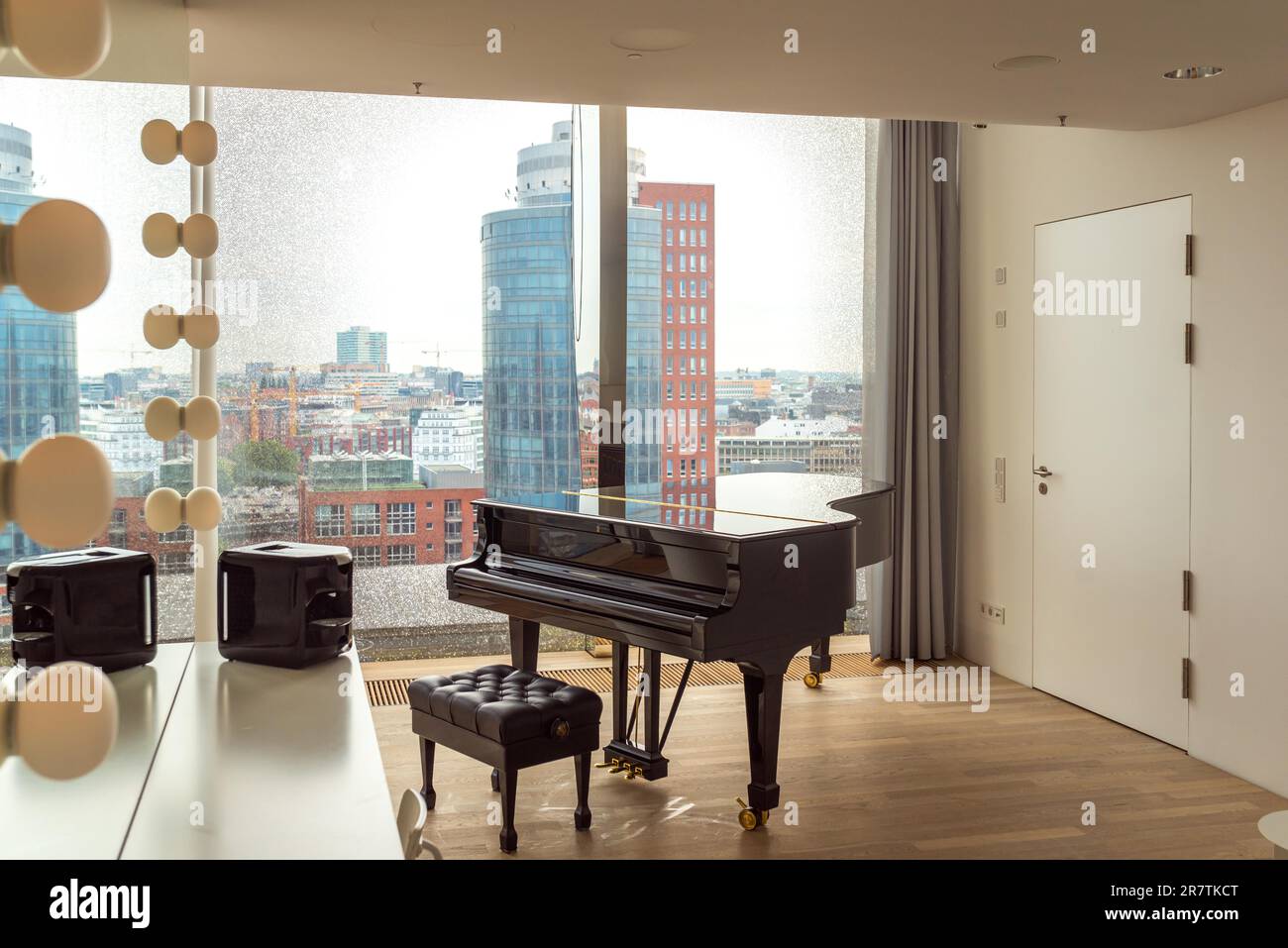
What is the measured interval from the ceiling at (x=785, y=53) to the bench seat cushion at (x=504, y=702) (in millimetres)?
2092

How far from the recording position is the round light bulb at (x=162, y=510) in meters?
0.97

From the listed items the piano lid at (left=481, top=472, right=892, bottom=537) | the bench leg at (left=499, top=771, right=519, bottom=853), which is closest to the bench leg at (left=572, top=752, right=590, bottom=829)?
the bench leg at (left=499, top=771, right=519, bottom=853)

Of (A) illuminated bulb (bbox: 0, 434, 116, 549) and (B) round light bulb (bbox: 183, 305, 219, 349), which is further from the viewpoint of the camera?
(B) round light bulb (bbox: 183, 305, 219, 349)

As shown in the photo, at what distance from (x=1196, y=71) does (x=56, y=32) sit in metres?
4.14

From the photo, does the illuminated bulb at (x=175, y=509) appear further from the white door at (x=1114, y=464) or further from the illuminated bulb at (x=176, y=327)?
the white door at (x=1114, y=464)

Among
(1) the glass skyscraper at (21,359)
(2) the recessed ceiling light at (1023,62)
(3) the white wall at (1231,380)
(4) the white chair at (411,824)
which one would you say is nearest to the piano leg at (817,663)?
(3) the white wall at (1231,380)

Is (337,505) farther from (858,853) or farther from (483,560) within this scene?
(858,853)

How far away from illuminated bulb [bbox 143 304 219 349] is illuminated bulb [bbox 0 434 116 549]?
0.67 m

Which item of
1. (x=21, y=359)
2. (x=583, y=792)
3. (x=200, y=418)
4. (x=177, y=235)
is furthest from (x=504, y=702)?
(x=21, y=359)

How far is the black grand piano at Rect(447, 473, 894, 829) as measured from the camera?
11.2ft

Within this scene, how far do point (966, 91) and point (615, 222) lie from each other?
2.12 m

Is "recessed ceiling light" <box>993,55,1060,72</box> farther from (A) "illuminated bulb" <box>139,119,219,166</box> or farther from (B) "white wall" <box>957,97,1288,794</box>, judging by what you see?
(A) "illuminated bulb" <box>139,119,219,166</box>

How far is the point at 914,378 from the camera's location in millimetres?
5867
